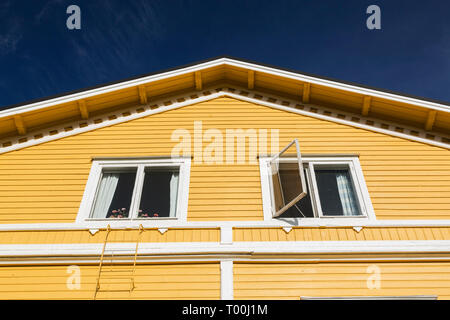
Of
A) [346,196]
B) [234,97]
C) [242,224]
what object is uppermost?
[234,97]

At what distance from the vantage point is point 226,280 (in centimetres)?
608

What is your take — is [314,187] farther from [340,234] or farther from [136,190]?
[136,190]

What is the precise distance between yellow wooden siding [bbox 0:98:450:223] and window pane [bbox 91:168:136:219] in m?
0.43

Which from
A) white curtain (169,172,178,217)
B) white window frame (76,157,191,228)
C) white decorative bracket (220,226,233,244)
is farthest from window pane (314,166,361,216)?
white curtain (169,172,178,217)

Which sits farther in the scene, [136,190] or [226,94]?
[226,94]

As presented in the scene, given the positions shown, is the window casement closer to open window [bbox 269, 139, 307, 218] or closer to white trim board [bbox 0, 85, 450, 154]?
open window [bbox 269, 139, 307, 218]

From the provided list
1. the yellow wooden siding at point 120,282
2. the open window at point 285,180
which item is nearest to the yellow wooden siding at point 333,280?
the yellow wooden siding at point 120,282

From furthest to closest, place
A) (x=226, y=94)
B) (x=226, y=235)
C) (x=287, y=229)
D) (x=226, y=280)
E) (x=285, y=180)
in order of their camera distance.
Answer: (x=226, y=94) < (x=285, y=180) < (x=287, y=229) < (x=226, y=235) < (x=226, y=280)

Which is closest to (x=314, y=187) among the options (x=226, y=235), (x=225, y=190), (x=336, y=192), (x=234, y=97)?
(x=336, y=192)

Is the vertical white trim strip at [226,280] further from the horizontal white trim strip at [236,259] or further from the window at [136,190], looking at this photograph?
the window at [136,190]

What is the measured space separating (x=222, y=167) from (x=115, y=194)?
2.49 m

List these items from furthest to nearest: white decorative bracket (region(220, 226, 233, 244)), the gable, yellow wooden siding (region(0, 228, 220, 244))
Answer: the gable → yellow wooden siding (region(0, 228, 220, 244)) → white decorative bracket (region(220, 226, 233, 244))

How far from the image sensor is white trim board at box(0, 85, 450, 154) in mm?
8359

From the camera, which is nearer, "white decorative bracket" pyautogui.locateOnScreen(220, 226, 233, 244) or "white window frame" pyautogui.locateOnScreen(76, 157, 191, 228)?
"white decorative bracket" pyautogui.locateOnScreen(220, 226, 233, 244)
